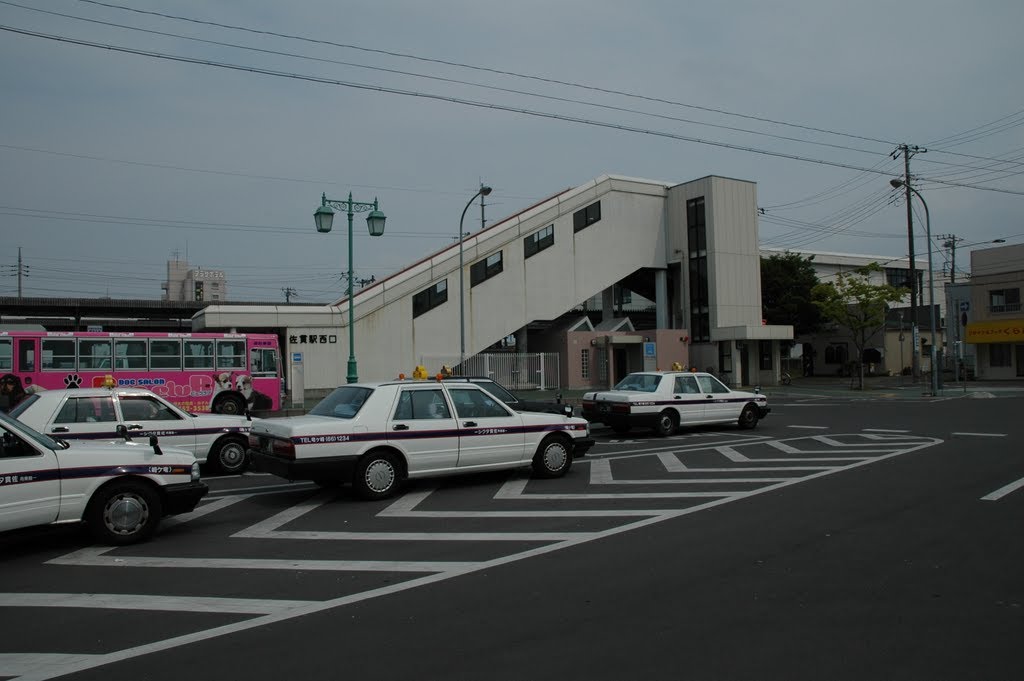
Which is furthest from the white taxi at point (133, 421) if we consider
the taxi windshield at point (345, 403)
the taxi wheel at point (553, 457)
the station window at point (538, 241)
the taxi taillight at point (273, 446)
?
the station window at point (538, 241)

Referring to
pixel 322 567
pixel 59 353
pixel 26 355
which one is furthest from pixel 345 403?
pixel 26 355

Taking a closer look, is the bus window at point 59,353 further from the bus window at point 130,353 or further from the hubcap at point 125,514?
the hubcap at point 125,514

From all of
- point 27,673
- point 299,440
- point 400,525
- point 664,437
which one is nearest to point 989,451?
point 664,437

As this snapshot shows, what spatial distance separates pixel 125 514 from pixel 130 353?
50.8ft

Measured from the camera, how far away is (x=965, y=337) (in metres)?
46.8

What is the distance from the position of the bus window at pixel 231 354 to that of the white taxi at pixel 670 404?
11042mm

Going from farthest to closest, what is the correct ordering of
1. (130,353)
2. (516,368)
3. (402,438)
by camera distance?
(516,368) < (130,353) < (402,438)

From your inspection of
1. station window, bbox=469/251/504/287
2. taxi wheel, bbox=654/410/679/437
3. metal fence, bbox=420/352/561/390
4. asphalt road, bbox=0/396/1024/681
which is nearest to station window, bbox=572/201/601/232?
station window, bbox=469/251/504/287

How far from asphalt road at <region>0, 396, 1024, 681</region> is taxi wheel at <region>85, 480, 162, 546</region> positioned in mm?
236

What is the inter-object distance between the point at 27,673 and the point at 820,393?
118 feet

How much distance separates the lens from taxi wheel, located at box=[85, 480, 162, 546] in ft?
24.6

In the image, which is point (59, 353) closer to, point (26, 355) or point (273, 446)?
point (26, 355)

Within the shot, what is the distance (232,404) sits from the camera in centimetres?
2266

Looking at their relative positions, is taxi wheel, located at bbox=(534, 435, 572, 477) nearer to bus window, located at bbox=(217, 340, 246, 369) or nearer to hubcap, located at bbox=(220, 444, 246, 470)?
hubcap, located at bbox=(220, 444, 246, 470)
